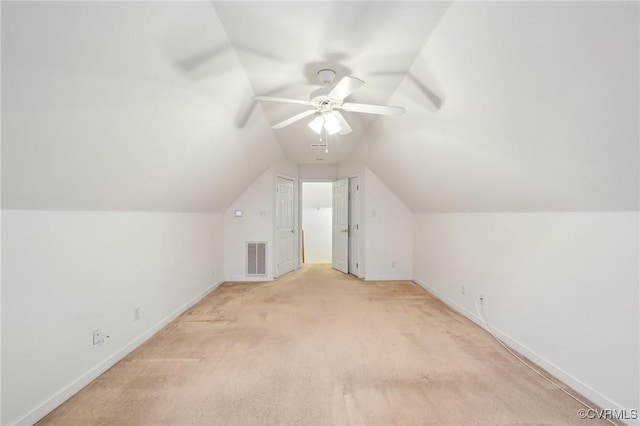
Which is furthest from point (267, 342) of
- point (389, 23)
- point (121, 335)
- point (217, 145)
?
point (389, 23)

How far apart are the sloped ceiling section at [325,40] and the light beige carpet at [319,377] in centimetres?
250

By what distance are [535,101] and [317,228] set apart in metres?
6.98

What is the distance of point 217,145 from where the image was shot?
320cm

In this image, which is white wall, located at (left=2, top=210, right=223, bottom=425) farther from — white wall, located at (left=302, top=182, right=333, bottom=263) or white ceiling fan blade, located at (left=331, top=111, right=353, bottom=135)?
white wall, located at (left=302, top=182, right=333, bottom=263)

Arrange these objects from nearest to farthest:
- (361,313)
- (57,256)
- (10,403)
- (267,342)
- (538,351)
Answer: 1. (10,403)
2. (57,256)
3. (538,351)
4. (267,342)
5. (361,313)

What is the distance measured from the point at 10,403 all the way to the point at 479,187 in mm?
3880

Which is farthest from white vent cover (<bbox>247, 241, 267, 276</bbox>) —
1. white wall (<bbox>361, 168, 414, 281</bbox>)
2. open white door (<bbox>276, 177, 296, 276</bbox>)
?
white wall (<bbox>361, 168, 414, 281</bbox>)

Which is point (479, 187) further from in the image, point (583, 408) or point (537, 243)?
point (583, 408)

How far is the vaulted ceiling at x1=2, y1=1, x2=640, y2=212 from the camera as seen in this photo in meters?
1.30

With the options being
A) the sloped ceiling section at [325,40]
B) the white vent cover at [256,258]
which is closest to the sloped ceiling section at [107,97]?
→ the sloped ceiling section at [325,40]

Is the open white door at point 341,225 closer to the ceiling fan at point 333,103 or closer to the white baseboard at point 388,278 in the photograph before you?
the white baseboard at point 388,278

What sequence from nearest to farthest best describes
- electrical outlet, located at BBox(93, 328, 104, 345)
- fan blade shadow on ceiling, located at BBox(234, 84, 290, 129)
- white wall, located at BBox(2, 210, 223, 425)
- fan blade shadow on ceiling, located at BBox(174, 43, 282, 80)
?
white wall, located at BBox(2, 210, 223, 425), fan blade shadow on ceiling, located at BBox(174, 43, 282, 80), electrical outlet, located at BBox(93, 328, 104, 345), fan blade shadow on ceiling, located at BBox(234, 84, 290, 129)

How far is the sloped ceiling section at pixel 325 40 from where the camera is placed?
1739 millimetres

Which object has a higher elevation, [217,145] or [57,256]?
[217,145]
